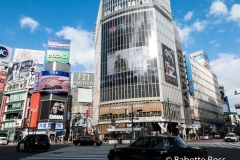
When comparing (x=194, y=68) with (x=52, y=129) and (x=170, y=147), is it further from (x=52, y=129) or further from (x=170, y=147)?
(x=170, y=147)

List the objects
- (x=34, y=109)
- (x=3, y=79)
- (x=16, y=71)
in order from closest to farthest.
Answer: (x=34, y=109) < (x=16, y=71) < (x=3, y=79)

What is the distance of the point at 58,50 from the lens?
6731cm

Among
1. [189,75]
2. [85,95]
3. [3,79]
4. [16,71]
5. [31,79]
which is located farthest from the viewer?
[85,95]

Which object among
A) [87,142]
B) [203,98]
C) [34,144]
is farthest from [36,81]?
[203,98]

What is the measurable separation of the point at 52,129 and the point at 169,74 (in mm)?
37690

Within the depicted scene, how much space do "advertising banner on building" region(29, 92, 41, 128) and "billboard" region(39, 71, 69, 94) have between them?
2.99 meters

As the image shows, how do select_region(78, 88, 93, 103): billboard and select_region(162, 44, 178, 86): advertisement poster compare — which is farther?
select_region(78, 88, 93, 103): billboard

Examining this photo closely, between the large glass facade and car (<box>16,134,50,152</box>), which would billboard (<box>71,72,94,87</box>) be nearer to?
the large glass facade

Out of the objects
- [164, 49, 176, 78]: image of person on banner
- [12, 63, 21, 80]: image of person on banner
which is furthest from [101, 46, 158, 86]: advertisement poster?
[12, 63, 21, 80]: image of person on banner

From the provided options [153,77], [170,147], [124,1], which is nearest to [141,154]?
[170,147]

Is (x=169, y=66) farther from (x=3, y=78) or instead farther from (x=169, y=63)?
(x=3, y=78)

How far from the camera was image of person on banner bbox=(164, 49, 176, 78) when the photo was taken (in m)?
56.7

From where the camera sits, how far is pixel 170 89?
5572 centimetres

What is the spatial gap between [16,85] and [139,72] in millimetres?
40890
